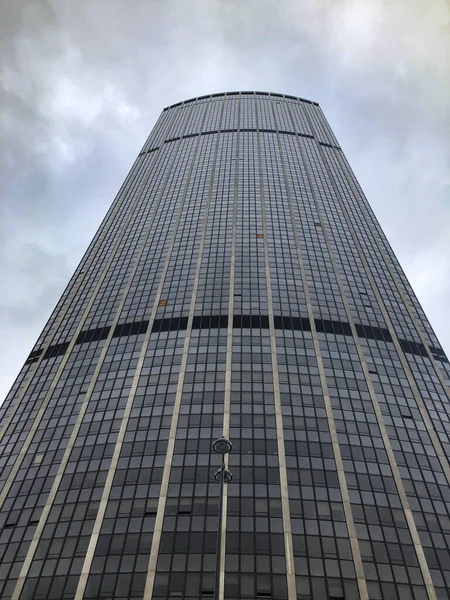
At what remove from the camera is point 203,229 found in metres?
113

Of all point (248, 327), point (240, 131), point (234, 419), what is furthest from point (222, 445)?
point (240, 131)

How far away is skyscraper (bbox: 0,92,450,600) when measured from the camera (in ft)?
178

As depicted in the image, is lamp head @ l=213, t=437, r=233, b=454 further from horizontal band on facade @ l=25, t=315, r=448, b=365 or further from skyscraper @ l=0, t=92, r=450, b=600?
horizontal band on facade @ l=25, t=315, r=448, b=365

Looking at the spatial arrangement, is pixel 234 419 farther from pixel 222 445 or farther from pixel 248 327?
pixel 222 445

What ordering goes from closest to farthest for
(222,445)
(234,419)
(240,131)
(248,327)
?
(222,445)
(234,419)
(248,327)
(240,131)

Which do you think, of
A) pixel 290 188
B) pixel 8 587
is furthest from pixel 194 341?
pixel 290 188

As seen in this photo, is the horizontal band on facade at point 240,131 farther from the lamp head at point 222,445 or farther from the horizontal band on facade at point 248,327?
the lamp head at point 222,445

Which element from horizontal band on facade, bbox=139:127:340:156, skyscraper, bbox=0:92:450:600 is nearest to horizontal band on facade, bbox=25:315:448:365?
skyscraper, bbox=0:92:450:600

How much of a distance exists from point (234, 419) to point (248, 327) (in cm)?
2009

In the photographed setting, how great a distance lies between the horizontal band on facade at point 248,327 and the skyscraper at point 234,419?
1.19ft

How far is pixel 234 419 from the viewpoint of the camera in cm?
6988

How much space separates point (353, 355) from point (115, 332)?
125 ft

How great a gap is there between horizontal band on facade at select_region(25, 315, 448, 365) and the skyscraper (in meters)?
0.36

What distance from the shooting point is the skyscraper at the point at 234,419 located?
54.2 meters
